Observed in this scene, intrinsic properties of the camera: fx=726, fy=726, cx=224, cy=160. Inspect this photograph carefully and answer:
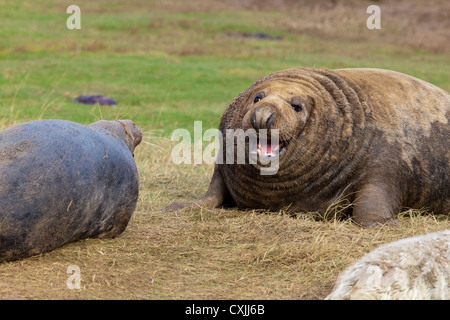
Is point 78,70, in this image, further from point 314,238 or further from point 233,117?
point 314,238

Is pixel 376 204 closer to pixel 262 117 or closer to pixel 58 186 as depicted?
pixel 262 117

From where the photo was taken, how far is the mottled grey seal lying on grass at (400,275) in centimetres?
447

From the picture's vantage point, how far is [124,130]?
6770 millimetres

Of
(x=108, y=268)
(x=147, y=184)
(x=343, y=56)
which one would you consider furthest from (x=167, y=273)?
(x=343, y=56)

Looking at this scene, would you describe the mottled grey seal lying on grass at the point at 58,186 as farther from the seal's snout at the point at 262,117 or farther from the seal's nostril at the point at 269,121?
the seal's nostril at the point at 269,121

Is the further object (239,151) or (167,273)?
(239,151)

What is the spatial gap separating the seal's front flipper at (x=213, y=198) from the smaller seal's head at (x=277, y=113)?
966mm

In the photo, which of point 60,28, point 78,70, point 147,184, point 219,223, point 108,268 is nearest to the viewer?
point 108,268

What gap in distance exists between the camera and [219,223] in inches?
277

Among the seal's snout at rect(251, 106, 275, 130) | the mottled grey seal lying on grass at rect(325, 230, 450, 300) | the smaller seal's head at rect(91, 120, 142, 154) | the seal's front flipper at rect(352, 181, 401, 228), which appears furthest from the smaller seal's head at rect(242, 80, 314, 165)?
the mottled grey seal lying on grass at rect(325, 230, 450, 300)

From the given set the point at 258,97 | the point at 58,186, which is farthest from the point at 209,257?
the point at 258,97

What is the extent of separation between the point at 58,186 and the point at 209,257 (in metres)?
1.34

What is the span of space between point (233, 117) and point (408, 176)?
1929 millimetres
